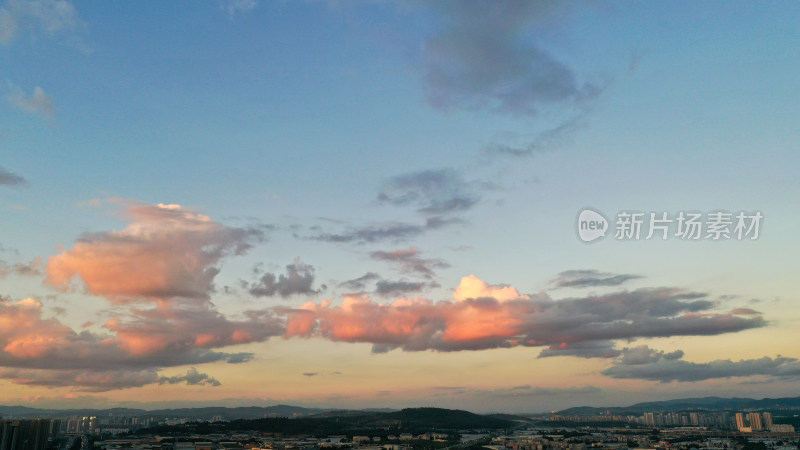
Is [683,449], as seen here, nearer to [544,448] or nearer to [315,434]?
[544,448]

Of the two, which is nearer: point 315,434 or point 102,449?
point 102,449

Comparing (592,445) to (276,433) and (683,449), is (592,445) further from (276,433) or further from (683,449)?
(276,433)

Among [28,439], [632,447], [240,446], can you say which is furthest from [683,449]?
[28,439]

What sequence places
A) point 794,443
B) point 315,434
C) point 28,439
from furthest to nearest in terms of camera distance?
1. point 315,434
2. point 794,443
3. point 28,439

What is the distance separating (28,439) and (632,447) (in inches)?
5296

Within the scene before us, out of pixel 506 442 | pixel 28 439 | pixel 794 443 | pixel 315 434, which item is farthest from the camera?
pixel 315 434

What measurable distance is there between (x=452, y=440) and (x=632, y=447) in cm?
5815

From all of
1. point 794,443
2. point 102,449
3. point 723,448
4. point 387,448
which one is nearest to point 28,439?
point 102,449

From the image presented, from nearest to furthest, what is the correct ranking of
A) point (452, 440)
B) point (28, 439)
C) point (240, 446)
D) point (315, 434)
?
point (28, 439) < point (240, 446) < point (452, 440) < point (315, 434)

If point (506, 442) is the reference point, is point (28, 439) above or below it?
above

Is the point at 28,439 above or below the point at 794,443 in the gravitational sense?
above

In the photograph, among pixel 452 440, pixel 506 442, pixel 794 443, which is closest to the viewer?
pixel 794 443

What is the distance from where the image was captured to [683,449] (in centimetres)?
12975

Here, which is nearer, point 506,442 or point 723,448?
point 723,448
